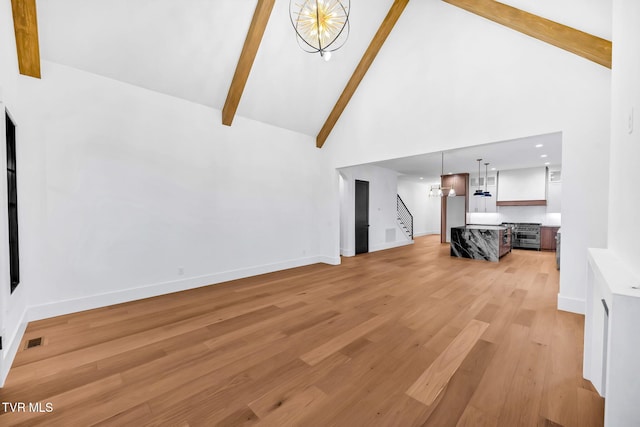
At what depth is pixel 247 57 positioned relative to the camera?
409cm

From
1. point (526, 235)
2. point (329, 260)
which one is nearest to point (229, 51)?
point (329, 260)

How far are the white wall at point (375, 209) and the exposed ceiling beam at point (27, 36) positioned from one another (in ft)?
18.2

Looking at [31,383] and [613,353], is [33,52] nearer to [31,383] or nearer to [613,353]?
[31,383]

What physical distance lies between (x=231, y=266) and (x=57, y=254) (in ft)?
8.05

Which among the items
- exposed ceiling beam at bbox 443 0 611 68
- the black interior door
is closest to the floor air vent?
the black interior door

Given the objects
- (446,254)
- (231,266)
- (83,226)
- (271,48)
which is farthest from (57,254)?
(446,254)

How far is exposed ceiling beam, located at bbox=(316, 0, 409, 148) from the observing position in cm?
489

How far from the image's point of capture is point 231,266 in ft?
16.4

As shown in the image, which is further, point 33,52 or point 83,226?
point 83,226

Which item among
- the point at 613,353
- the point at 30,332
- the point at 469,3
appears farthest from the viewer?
the point at 469,3

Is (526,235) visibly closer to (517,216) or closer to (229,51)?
(517,216)

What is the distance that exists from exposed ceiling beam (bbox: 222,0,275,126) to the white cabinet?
9.59 meters

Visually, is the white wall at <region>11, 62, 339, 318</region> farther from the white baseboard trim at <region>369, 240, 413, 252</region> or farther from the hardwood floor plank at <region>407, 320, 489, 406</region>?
the hardwood floor plank at <region>407, 320, 489, 406</region>

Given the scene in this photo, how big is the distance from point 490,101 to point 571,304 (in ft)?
10.2
